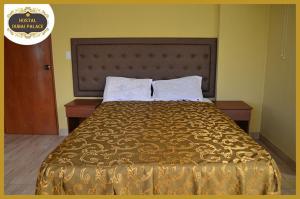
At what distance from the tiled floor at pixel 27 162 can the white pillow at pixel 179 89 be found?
3.75 feet

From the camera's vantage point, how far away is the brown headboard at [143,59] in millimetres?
3369

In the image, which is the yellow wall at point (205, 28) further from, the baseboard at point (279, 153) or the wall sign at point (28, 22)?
the baseboard at point (279, 153)

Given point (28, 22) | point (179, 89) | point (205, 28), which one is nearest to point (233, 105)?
point (179, 89)

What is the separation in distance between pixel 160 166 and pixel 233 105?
6.37ft

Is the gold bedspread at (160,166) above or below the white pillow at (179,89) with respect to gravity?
below

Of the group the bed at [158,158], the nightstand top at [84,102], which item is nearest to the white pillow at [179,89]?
the bed at [158,158]

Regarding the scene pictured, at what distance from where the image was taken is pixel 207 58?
339 centimetres

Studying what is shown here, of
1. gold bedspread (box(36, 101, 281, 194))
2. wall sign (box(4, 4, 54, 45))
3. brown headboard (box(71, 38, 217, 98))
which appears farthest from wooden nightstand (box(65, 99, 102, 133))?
gold bedspread (box(36, 101, 281, 194))

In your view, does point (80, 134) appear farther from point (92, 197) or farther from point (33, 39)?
point (33, 39)

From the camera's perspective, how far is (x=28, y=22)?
322 cm

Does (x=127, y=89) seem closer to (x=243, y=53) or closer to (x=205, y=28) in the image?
(x=205, y=28)

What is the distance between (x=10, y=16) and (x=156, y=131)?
2.47 meters

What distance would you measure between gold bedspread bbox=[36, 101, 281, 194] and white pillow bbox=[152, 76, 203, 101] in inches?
50.4

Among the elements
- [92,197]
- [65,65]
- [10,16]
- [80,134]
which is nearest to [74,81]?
[65,65]
